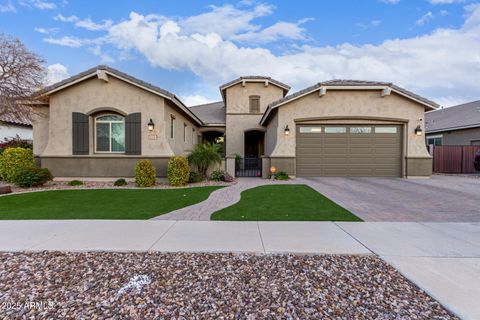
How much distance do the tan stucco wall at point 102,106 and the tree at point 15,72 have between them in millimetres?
1448

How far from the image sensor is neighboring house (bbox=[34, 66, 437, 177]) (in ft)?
36.3

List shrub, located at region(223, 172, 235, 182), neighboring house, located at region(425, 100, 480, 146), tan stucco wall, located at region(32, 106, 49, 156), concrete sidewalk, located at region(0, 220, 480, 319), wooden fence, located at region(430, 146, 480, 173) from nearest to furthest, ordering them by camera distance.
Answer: concrete sidewalk, located at region(0, 220, 480, 319) → shrub, located at region(223, 172, 235, 182) → tan stucco wall, located at region(32, 106, 49, 156) → wooden fence, located at region(430, 146, 480, 173) → neighboring house, located at region(425, 100, 480, 146)

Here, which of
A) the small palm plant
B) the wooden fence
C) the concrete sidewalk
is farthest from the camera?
the wooden fence

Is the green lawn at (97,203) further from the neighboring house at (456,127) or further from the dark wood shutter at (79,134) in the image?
the neighboring house at (456,127)

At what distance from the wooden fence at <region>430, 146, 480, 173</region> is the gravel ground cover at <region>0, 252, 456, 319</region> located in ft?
56.2

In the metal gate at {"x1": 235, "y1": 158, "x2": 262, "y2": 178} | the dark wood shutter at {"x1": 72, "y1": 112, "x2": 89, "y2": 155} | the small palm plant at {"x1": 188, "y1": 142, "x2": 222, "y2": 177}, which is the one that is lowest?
the metal gate at {"x1": 235, "y1": 158, "x2": 262, "y2": 178}

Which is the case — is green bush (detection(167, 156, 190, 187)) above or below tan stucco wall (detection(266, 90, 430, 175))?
below

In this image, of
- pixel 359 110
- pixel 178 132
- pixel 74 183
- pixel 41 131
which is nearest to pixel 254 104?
pixel 178 132

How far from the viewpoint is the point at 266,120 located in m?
15.7

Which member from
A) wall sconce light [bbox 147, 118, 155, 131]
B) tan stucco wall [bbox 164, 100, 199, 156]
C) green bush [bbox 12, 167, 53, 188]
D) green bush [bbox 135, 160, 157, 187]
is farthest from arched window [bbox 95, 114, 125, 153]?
green bush [bbox 12, 167, 53, 188]

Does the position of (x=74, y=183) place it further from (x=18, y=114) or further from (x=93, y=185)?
(x=18, y=114)

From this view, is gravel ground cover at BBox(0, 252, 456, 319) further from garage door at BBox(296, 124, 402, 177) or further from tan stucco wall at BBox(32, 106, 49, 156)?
tan stucco wall at BBox(32, 106, 49, 156)

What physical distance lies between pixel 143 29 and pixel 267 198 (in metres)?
14.8

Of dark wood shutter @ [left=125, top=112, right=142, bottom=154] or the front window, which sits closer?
dark wood shutter @ [left=125, top=112, right=142, bottom=154]
